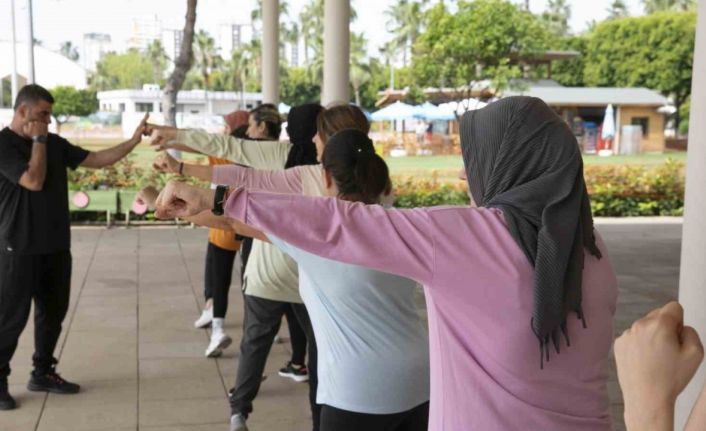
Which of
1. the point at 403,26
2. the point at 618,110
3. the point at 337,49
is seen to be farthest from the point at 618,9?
the point at 337,49

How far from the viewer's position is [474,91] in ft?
119

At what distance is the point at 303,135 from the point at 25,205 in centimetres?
187

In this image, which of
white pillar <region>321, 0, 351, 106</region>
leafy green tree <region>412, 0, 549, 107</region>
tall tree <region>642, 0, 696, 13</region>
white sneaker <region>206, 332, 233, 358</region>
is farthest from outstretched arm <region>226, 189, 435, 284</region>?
tall tree <region>642, 0, 696, 13</region>

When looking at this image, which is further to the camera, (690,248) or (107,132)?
(107,132)

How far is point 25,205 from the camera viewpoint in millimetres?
5203

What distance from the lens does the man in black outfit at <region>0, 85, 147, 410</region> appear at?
5.12m

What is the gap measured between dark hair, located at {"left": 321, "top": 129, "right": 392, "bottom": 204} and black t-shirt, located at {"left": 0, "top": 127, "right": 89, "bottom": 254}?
9.25 ft

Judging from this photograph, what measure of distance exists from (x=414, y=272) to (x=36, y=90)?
4.10 m

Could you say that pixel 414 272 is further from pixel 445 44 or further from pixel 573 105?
pixel 573 105

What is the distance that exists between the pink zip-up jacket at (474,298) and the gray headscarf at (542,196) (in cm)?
4

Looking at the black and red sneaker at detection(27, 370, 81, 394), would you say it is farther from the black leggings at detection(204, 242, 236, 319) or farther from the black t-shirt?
the black leggings at detection(204, 242, 236, 319)

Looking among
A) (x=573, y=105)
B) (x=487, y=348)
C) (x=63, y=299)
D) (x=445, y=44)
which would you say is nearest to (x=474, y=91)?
(x=445, y=44)

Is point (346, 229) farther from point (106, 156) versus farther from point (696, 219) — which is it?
point (106, 156)

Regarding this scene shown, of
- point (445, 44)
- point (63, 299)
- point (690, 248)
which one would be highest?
point (445, 44)
